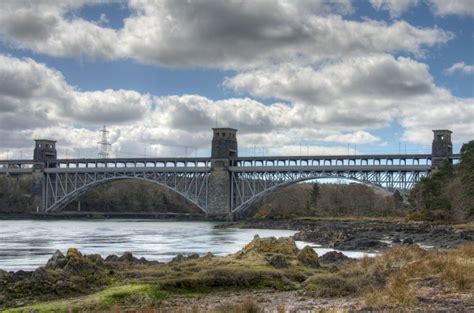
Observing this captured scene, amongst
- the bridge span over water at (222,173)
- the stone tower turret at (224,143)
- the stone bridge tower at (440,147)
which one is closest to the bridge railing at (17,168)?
the bridge span over water at (222,173)

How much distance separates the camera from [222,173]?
346 feet

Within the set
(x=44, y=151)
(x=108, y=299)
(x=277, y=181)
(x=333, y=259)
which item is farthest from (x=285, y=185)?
(x=108, y=299)

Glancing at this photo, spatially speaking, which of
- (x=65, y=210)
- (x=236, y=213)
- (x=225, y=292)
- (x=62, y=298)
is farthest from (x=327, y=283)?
(x=65, y=210)

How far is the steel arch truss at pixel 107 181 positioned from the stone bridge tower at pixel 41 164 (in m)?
0.98

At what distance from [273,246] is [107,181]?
282 feet

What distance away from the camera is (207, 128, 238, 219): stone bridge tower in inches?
4040

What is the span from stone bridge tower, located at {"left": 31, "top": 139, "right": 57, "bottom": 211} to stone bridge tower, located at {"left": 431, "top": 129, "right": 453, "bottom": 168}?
74.3 meters

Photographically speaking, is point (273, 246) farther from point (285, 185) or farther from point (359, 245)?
point (285, 185)

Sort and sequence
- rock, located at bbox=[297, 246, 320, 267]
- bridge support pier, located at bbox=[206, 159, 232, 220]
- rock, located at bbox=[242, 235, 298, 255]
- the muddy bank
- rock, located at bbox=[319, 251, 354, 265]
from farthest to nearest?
1. bridge support pier, located at bbox=[206, 159, 232, 220]
2. the muddy bank
3. rock, located at bbox=[319, 251, 354, 265]
4. rock, located at bbox=[242, 235, 298, 255]
5. rock, located at bbox=[297, 246, 320, 267]

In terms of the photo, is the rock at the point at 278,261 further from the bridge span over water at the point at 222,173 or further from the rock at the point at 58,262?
the bridge span over water at the point at 222,173

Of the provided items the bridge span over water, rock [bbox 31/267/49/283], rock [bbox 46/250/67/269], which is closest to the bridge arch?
the bridge span over water

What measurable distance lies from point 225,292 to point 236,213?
8337 cm

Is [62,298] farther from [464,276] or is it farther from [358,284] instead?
[464,276]

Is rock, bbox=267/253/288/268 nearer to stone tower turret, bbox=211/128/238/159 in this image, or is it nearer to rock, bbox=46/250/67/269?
rock, bbox=46/250/67/269
